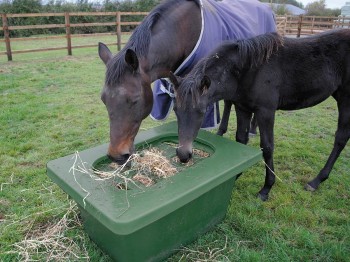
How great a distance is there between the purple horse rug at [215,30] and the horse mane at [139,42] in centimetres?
28

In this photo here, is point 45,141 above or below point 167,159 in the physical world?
below

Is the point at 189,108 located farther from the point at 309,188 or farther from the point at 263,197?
the point at 309,188

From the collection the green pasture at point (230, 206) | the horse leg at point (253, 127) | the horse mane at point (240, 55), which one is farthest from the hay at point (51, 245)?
the horse leg at point (253, 127)

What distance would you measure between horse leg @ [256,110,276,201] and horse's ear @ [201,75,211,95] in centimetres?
63

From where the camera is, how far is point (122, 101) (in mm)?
1914

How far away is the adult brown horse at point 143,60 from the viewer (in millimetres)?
1924

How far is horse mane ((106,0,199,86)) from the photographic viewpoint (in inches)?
76.4

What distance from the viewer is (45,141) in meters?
3.76

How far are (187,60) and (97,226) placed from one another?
1.56m

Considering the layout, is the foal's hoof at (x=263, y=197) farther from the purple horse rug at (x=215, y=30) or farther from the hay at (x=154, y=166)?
the hay at (x=154, y=166)

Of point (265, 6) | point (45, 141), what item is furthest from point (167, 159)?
point (265, 6)

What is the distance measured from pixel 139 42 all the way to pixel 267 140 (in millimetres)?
1377

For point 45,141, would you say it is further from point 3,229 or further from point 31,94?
point 31,94

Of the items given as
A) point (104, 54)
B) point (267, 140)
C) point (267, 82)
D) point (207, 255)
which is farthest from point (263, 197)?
point (104, 54)
